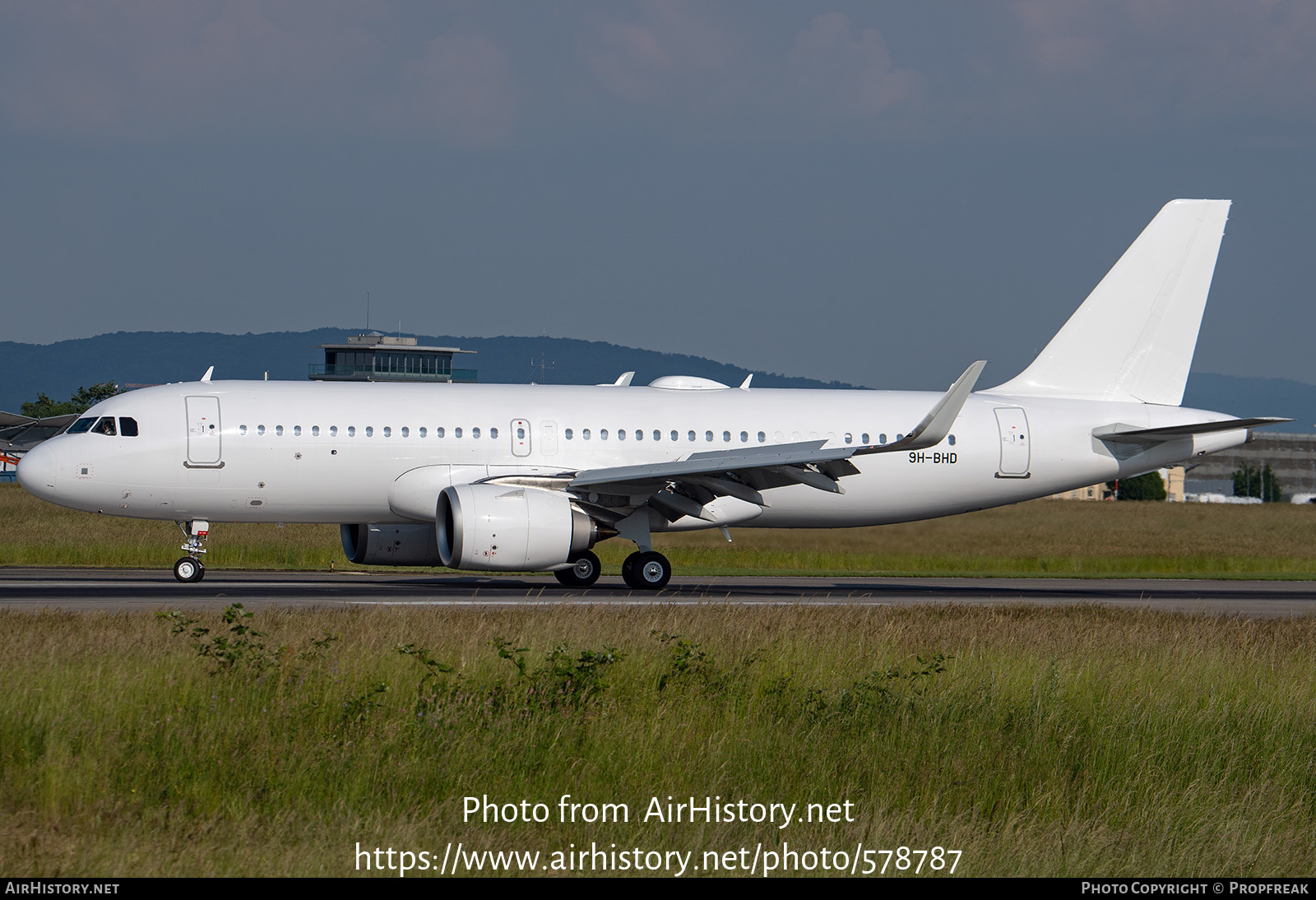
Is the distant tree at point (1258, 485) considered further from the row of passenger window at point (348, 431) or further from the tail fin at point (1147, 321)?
the row of passenger window at point (348, 431)

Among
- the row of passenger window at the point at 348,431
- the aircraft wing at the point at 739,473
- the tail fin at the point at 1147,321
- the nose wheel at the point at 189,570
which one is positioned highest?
the tail fin at the point at 1147,321

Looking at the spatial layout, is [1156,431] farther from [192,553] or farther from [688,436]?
[192,553]

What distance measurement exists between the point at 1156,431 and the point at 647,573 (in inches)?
434

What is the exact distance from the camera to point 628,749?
30.2ft

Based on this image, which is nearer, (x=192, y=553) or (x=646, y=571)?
(x=192, y=553)

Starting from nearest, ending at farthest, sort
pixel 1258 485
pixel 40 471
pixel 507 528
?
pixel 507 528 → pixel 40 471 → pixel 1258 485

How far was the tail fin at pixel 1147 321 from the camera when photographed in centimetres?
2898

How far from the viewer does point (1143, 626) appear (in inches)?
701

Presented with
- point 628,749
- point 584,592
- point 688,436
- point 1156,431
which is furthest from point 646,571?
point 628,749

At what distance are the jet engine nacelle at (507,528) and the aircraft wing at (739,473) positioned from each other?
0.98m

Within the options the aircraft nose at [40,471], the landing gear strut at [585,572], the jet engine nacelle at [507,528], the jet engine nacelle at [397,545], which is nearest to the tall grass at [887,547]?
the landing gear strut at [585,572]

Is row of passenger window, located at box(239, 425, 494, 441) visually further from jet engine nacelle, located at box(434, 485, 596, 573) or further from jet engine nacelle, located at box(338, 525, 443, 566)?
jet engine nacelle, located at box(338, 525, 443, 566)

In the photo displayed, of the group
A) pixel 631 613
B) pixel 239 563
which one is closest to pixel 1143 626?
pixel 631 613
